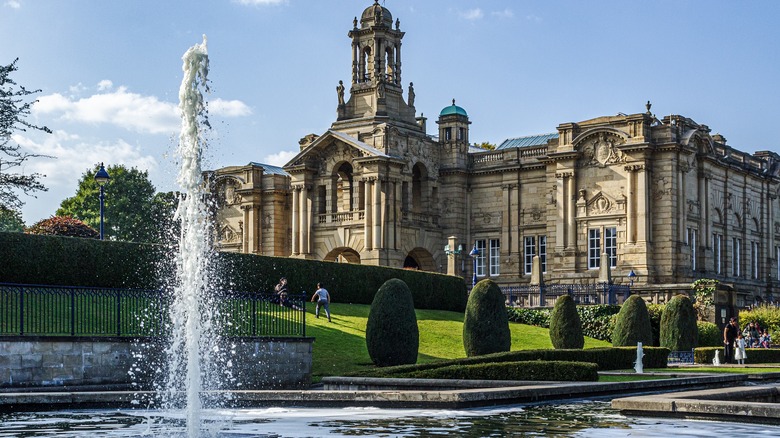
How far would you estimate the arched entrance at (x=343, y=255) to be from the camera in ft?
214

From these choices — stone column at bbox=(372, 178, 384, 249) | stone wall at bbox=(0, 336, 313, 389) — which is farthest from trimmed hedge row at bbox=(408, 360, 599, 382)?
stone column at bbox=(372, 178, 384, 249)

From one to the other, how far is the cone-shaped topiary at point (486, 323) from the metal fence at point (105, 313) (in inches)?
242

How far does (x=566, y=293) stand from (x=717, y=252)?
14.9 meters

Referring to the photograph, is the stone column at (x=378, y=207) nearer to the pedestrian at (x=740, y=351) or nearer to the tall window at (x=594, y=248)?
the tall window at (x=594, y=248)

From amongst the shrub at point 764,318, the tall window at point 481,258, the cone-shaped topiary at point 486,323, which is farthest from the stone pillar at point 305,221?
the cone-shaped topiary at point 486,323

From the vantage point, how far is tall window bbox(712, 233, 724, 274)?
62.8 m

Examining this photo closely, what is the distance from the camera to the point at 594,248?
198 ft

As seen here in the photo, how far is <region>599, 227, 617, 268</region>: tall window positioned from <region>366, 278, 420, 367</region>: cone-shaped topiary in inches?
1146

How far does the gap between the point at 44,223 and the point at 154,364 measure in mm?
29670

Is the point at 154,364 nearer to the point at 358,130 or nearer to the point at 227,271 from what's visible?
the point at 227,271

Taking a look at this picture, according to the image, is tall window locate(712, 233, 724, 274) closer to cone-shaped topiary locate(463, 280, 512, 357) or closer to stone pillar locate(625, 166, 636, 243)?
stone pillar locate(625, 166, 636, 243)

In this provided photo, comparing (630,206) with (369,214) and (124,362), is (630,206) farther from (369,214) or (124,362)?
(124,362)

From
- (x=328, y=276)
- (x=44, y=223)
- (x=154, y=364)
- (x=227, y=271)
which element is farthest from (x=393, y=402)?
(x=44, y=223)

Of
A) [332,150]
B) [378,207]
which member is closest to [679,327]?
[378,207]
